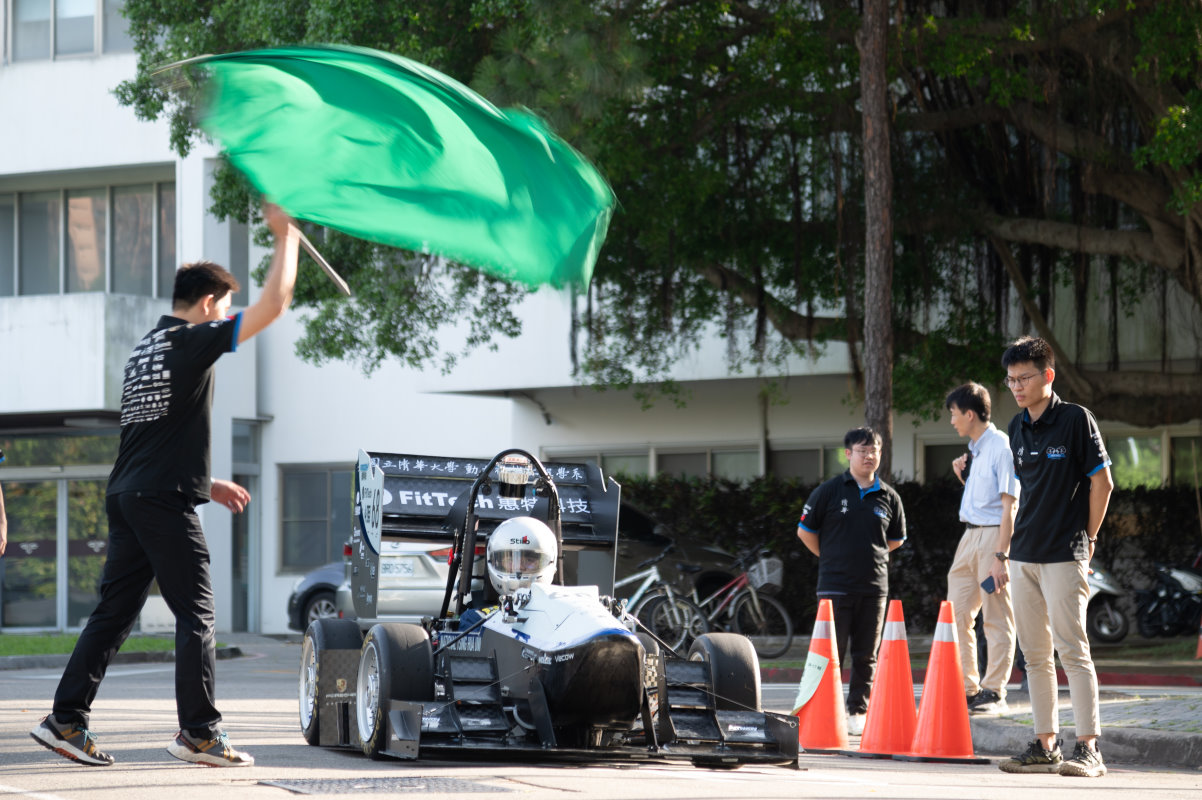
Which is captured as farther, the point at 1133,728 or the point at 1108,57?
the point at 1108,57

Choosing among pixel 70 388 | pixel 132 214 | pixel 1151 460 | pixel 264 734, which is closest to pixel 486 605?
pixel 264 734

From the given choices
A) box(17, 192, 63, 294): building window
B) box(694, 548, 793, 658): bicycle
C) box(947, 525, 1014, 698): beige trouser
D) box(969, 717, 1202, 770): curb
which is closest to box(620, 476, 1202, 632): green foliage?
box(694, 548, 793, 658): bicycle

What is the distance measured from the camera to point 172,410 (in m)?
7.14

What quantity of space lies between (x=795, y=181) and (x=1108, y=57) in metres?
3.98

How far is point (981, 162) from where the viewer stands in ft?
65.1

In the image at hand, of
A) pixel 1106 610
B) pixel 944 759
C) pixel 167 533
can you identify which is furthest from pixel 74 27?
pixel 944 759

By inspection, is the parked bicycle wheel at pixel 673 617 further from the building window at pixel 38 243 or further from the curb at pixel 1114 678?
the building window at pixel 38 243

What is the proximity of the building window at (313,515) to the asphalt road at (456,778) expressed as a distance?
1838 centimetres

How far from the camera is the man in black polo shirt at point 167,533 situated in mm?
7070

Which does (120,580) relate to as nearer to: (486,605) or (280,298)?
(280,298)

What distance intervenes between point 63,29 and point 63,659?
14174 millimetres

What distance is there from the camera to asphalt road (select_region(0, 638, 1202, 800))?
6570 mm

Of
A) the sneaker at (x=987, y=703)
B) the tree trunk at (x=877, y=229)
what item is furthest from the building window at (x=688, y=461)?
the sneaker at (x=987, y=703)

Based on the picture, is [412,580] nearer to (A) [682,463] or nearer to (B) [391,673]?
(A) [682,463]
